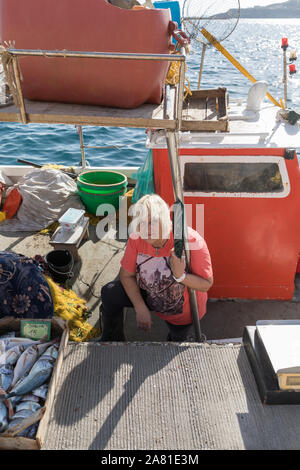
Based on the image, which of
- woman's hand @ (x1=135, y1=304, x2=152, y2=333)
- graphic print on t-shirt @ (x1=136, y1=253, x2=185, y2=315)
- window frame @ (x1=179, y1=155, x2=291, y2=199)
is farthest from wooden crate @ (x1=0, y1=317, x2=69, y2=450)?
window frame @ (x1=179, y1=155, x2=291, y2=199)

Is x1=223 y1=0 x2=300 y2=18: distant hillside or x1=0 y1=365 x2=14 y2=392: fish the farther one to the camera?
x1=223 y1=0 x2=300 y2=18: distant hillside

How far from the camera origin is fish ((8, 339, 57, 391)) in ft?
8.43

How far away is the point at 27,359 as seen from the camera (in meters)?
2.65

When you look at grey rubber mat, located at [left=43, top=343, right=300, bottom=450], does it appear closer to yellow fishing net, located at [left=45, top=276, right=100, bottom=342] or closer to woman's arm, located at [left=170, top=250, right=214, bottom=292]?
woman's arm, located at [left=170, top=250, right=214, bottom=292]

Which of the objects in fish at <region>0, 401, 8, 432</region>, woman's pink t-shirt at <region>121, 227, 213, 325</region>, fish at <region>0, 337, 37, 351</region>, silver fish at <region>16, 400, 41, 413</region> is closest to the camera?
fish at <region>0, 401, 8, 432</region>

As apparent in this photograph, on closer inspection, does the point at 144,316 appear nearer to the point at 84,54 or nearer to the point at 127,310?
the point at 127,310

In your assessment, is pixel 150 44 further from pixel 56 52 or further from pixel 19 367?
pixel 19 367

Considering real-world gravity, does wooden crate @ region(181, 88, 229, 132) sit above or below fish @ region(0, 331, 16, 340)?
above

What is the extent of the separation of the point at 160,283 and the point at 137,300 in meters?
0.28

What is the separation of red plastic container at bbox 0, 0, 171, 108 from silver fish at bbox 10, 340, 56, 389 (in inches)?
68.6

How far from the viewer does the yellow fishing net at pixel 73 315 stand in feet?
13.2

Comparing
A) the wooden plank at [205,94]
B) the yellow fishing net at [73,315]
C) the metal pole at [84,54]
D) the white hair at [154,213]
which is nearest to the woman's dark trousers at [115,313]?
the yellow fishing net at [73,315]

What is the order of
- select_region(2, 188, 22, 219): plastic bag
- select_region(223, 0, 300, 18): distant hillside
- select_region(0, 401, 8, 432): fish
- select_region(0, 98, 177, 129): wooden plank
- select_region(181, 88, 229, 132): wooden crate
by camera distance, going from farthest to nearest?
select_region(223, 0, 300, 18): distant hillside
select_region(2, 188, 22, 219): plastic bag
select_region(181, 88, 229, 132): wooden crate
select_region(0, 401, 8, 432): fish
select_region(0, 98, 177, 129): wooden plank
